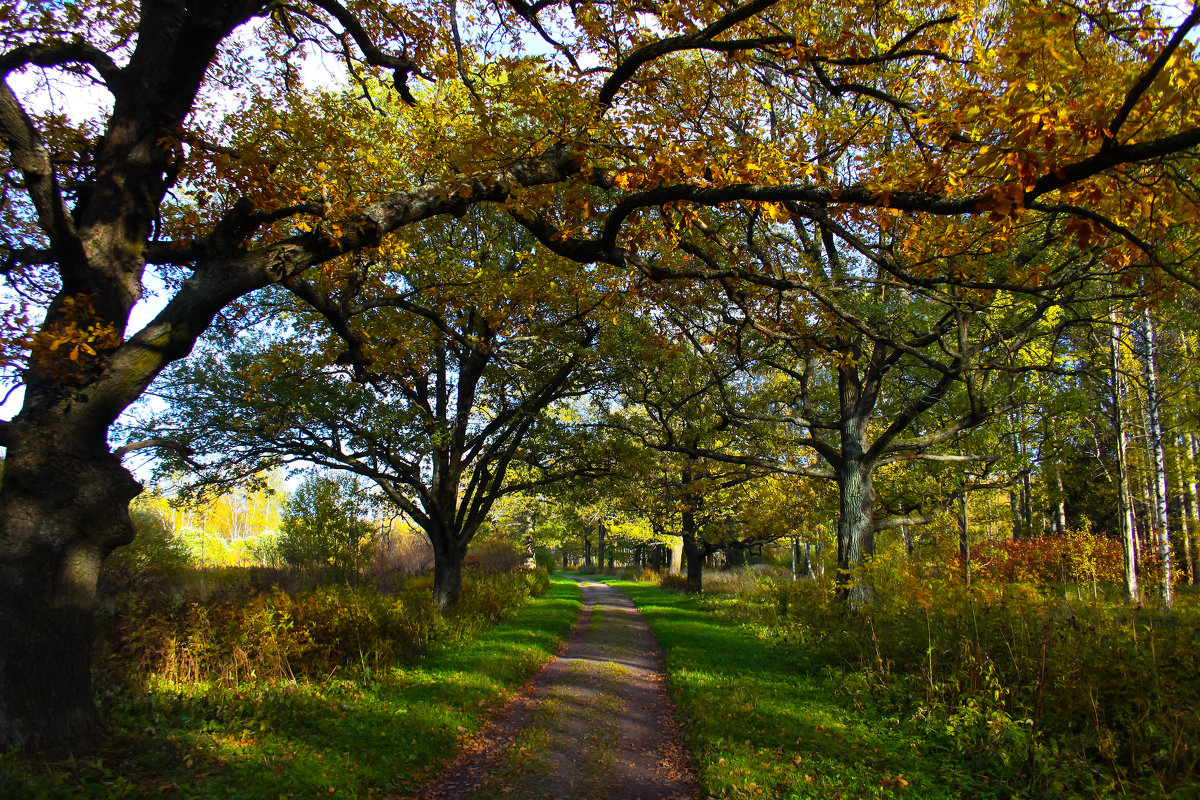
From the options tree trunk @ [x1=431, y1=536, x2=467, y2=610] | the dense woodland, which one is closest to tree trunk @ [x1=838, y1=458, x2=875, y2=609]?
the dense woodland

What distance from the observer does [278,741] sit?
5.67m

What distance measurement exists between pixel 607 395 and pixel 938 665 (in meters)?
9.37

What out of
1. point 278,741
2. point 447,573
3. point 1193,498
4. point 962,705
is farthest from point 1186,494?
point 278,741

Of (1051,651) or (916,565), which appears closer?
(1051,651)

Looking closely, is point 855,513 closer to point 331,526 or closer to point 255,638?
point 255,638

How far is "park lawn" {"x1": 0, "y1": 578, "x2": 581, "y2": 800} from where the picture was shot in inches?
167

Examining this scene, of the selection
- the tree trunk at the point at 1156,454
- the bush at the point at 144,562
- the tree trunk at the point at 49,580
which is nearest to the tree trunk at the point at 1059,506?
the tree trunk at the point at 1156,454

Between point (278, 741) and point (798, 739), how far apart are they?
16.8ft

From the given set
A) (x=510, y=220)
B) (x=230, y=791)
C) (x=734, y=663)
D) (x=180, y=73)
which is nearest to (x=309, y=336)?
(x=510, y=220)

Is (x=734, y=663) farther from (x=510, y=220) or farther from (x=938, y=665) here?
(x=510, y=220)

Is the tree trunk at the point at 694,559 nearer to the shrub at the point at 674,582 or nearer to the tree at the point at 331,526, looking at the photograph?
the shrub at the point at 674,582

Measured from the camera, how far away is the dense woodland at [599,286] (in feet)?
13.9

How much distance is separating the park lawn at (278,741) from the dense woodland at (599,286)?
0.41 ft

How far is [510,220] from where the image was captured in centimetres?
1355
